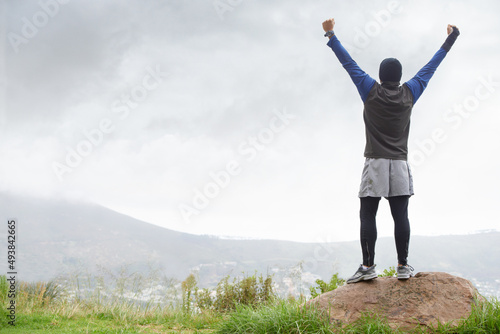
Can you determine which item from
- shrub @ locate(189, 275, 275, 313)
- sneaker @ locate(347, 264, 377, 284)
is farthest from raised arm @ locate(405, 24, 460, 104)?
shrub @ locate(189, 275, 275, 313)

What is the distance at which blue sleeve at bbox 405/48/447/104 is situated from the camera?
15.2 feet

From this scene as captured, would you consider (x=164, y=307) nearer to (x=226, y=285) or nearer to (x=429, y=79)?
(x=226, y=285)

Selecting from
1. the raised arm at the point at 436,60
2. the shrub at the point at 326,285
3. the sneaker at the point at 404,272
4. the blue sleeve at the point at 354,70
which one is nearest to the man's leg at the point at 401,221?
the sneaker at the point at 404,272

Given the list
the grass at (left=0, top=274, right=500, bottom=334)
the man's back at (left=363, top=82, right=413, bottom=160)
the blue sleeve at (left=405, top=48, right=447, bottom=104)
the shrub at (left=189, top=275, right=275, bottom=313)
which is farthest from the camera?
the shrub at (left=189, top=275, right=275, bottom=313)

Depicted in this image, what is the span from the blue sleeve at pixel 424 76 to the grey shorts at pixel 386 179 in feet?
3.10

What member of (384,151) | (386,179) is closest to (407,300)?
(386,179)

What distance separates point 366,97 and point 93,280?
6.45m

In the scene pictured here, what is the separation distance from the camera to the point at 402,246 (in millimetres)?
4312

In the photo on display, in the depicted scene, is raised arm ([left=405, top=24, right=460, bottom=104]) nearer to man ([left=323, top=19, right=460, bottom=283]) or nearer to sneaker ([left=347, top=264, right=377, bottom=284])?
man ([left=323, top=19, right=460, bottom=283])

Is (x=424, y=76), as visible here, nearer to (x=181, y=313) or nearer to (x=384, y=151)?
(x=384, y=151)

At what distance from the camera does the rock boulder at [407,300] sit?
13.6ft

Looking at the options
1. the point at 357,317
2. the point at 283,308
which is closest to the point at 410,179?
the point at 357,317

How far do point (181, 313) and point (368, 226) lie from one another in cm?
394

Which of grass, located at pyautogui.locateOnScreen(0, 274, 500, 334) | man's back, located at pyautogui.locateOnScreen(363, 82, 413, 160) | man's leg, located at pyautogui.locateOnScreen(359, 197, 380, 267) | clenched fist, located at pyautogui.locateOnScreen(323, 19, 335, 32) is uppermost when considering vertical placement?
clenched fist, located at pyautogui.locateOnScreen(323, 19, 335, 32)
